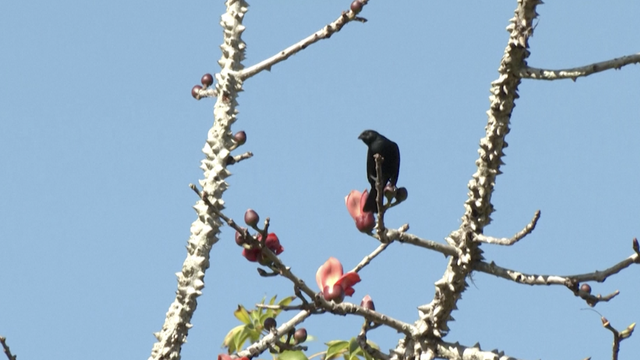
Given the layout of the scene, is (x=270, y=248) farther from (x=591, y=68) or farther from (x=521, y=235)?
(x=591, y=68)

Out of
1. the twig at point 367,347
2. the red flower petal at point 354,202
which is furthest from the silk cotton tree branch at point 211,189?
the twig at point 367,347

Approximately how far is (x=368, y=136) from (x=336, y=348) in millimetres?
1771

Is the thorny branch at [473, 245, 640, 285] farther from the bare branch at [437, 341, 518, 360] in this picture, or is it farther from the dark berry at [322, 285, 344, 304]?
the dark berry at [322, 285, 344, 304]

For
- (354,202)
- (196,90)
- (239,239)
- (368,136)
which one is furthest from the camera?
(368,136)

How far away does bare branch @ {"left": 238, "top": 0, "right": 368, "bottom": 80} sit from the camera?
216 inches

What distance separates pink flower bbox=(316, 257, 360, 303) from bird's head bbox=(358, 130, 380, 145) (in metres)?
1.90

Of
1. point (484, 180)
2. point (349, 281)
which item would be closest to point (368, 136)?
point (484, 180)

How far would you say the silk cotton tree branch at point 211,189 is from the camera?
4723 mm

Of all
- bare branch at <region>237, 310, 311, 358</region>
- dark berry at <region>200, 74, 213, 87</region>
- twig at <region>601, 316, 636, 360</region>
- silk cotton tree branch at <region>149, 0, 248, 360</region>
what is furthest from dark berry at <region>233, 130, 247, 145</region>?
twig at <region>601, 316, 636, 360</region>

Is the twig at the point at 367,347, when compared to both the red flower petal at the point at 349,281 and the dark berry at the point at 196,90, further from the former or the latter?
the dark berry at the point at 196,90

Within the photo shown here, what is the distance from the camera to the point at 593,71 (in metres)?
3.85

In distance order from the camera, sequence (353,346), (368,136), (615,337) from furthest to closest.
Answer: (368,136), (353,346), (615,337)

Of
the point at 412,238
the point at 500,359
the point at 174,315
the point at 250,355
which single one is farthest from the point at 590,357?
the point at 174,315

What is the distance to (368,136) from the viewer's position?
595cm
